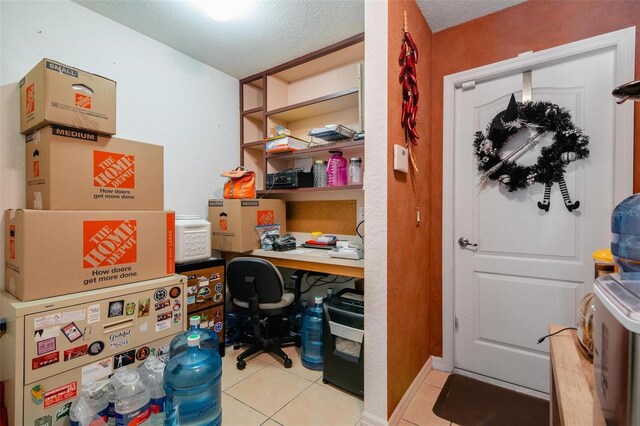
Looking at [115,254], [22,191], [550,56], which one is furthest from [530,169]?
[22,191]

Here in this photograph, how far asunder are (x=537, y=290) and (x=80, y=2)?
3502 millimetres

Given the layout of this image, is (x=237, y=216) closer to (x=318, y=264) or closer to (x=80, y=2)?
(x=318, y=264)

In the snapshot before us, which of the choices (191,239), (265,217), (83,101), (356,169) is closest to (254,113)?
(265,217)

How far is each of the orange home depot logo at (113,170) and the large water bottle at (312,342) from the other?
1.52 metres

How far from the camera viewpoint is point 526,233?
71.4 inches

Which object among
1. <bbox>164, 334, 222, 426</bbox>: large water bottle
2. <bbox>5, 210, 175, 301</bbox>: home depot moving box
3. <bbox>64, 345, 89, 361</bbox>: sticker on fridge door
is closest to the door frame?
<bbox>164, 334, 222, 426</bbox>: large water bottle

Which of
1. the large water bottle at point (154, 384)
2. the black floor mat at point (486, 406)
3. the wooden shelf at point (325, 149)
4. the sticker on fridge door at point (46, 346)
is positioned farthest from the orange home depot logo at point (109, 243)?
the black floor mat at point (486, 406)

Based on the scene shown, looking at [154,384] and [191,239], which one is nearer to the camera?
[154,384]

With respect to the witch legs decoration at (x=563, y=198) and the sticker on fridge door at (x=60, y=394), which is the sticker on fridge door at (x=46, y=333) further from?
the witch legs decoration at (x=563, y=198)

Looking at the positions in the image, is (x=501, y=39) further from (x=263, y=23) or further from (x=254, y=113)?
(x=254, y=113)

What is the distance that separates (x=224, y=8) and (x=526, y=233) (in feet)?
8.11

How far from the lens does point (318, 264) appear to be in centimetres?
204

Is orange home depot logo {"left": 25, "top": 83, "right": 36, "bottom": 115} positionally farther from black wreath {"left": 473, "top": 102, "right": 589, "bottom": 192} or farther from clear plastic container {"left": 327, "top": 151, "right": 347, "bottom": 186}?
black wreath {"left": 473, "top": 102, "right": 589, "bottom": 192}

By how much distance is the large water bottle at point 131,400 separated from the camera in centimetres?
121
